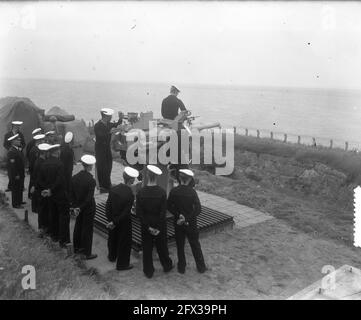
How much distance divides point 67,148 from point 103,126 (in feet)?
3.13

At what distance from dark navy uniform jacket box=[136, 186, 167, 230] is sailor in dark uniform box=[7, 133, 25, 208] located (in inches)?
155

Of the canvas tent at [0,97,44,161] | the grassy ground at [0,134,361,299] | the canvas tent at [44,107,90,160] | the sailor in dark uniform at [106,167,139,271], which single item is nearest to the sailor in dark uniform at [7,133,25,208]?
the grassy ground at [0,134,361,299]

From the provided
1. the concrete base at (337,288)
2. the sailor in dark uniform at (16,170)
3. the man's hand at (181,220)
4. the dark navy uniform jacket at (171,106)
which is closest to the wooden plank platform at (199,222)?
the man's hand at (181,220)

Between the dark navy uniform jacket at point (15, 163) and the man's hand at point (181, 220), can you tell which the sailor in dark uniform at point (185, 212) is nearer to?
the man's hand at point (181, 220)

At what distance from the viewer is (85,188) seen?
20.7ft

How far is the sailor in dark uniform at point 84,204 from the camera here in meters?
6.32

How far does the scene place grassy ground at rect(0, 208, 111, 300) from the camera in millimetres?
4453

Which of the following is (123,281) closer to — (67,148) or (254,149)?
(67,148)

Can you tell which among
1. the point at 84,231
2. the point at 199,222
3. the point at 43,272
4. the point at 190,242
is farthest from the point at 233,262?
the point at 43,272

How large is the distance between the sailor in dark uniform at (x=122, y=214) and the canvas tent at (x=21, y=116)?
8.04m

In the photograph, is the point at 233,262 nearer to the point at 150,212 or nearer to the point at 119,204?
the point at 150,212

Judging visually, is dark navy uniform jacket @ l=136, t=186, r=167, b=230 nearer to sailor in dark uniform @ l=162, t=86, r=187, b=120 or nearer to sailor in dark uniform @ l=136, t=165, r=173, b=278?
sailor in dark uniform @ l=136, t=165, r=173, b=278

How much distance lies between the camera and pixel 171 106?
8719 mm

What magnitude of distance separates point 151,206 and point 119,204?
19.5 inches
